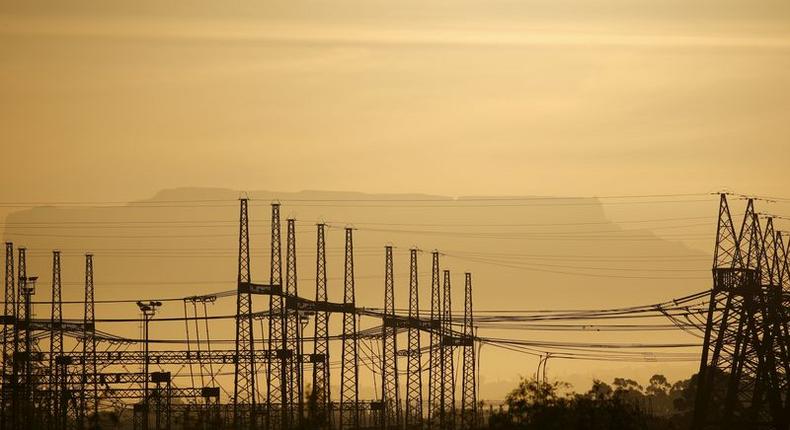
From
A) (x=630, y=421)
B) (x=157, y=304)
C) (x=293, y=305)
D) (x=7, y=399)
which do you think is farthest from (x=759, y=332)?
(x=7, y=399)

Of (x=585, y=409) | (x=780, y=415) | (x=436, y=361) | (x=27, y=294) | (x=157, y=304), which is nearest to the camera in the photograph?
(x=585, y=409)

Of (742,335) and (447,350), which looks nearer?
(742,335)

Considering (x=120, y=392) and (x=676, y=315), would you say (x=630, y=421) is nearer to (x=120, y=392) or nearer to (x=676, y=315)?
(x=676, y=315)

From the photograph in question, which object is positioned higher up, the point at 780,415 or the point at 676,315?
the point at 676,315

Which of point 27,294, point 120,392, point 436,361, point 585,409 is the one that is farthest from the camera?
point 436,361

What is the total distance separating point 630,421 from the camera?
61.7 m

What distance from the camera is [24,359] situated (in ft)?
288

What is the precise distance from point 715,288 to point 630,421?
369 inches

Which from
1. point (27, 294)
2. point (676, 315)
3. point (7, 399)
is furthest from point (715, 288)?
point (7, 399)

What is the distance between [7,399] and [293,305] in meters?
25.9

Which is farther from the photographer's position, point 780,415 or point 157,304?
point 157,304

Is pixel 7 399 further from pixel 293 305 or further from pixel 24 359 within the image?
pixel 293 305

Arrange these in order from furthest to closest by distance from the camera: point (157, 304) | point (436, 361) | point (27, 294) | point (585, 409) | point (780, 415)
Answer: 1. point (436, 361)
2. point (157, 304)
3. point (27, 294)
4. point (780, 415)
5. point (585, 409)

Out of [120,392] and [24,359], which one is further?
[120,392]
